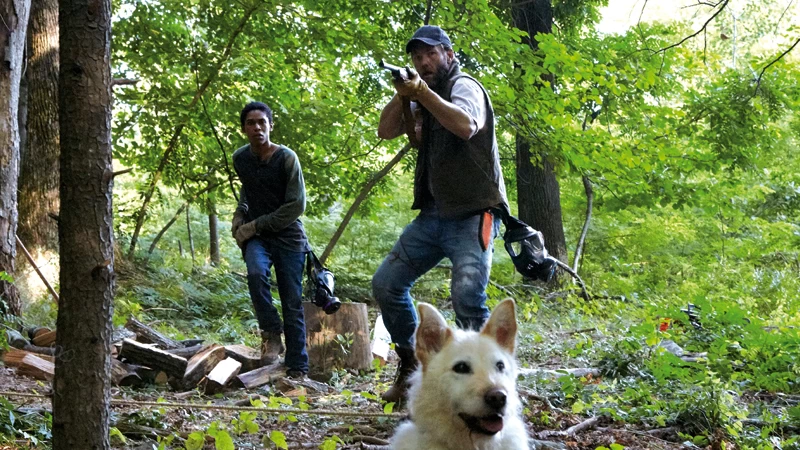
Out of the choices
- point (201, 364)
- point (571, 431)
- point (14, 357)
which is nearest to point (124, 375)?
point (201, 364)

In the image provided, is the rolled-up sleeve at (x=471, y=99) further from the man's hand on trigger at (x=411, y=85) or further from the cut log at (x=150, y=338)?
the cut log at (x=150, y=338)

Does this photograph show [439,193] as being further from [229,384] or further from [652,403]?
[229,384]

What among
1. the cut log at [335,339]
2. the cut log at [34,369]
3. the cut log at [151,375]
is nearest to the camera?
the cut log at [34,369]

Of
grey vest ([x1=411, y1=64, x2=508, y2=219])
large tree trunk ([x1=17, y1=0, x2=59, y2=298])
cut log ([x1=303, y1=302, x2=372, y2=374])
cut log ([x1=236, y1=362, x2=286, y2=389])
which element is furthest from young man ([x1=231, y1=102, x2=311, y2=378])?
large tree trunk ([x1=17, y1=0, x2=59, y2=298])

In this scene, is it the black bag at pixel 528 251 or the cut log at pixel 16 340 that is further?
the cut log at pixel 16 340

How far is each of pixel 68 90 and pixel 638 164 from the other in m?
8.15

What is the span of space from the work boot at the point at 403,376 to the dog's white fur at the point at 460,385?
151 centimetres

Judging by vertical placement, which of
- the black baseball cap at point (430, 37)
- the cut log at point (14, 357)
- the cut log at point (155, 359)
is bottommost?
the cut log at point (14, 357)

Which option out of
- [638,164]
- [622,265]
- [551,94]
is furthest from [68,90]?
[622,265]

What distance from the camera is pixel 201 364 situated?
659 cm

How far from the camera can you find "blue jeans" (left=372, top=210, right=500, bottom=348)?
178 inches

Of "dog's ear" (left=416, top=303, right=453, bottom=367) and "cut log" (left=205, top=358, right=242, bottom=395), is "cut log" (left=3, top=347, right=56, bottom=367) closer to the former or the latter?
"cut log" (left=205, top=358, right=242, bottom=395)

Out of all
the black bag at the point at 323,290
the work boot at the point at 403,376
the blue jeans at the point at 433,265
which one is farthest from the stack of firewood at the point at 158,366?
the blue jeans at the point at 433,265

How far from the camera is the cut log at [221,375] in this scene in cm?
645
